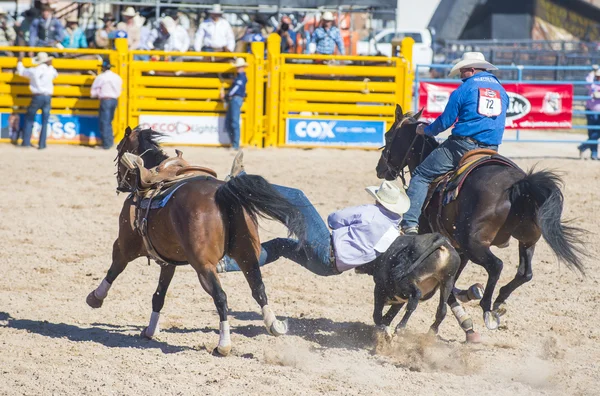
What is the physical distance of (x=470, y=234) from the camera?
20.4 ft

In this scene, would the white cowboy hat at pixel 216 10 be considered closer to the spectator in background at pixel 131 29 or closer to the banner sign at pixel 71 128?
the spectator in background at pixel 131 29

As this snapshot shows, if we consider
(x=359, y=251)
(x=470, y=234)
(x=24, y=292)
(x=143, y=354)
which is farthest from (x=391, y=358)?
(x=24, y=292)

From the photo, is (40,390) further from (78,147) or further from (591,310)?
(78,147)

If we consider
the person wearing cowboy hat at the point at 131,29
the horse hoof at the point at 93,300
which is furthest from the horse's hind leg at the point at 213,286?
the person wearing cowboy hat at the point at 131,29

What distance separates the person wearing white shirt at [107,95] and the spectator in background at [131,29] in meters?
1.51

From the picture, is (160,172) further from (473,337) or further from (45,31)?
(45,31)

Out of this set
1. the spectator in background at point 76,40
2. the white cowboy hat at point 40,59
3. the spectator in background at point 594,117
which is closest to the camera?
the white cowboy hat at point 40,59

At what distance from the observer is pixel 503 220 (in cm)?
615

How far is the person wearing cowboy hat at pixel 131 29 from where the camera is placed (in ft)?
52.0

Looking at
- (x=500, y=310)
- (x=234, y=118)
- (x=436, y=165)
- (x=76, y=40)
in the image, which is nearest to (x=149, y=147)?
(x=436, y=165)

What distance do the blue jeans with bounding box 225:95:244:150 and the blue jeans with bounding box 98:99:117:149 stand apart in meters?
1.85

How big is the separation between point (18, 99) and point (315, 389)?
36.8 ft

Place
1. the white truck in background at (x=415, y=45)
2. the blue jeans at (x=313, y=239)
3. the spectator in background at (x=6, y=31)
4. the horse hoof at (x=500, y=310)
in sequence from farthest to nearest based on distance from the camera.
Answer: the white truck in background at (x=415, y=45), the spectator in background at (x=6, y=31), the horse hoof at (x=500, y=310), the blue jeans at (x=313, y=239)

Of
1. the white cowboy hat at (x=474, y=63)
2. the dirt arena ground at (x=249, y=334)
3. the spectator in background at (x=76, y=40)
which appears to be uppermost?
A: the spectator in background at (x=76, y=40)
